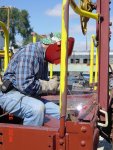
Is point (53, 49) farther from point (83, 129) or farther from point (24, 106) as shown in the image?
point (83, 129)

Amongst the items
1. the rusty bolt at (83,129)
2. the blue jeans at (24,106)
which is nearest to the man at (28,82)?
the blue jeans at (24,106)

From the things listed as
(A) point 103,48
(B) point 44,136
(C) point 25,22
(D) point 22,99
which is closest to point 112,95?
(A) point 103,48

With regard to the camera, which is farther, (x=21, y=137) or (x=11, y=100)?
(x=11, y=100)

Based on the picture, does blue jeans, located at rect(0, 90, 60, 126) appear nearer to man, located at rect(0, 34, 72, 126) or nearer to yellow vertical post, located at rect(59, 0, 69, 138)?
man, located at rect(0, 34, 72, 126)

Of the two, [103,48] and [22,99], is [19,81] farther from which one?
[103,48]

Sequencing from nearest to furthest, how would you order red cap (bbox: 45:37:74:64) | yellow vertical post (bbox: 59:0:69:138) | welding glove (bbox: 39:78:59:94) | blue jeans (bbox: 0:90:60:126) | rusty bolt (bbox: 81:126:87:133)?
yellow vertical post (bbox: 59:0:69:138)
rusty bolt (bbox: 81:126:87:133)
blue jeans (bbox: 0:90:60:126)
red cap (bbox: 45:37:74:64)
welding glove (bbox: 39:78:59:94)

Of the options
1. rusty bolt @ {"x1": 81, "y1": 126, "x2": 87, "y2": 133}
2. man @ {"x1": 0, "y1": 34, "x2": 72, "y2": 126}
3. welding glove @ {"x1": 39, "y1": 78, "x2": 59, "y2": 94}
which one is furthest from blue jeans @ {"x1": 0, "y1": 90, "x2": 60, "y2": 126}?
rusty bolt @ {"x1": 81, "y1": 126, "x2": 87, "y2": 133}

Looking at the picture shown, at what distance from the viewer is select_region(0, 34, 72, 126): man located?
3961 millimetres

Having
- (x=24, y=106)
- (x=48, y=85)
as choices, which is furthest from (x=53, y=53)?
(x=24, y=106)

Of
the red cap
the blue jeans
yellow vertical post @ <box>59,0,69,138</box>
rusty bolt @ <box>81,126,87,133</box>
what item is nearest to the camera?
yellow vertical post @ <box>59,0,69,138</box>

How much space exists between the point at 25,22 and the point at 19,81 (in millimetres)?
55205

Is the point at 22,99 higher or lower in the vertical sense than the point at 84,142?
higher

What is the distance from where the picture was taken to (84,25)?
4398 mm

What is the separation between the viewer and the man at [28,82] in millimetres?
3961
